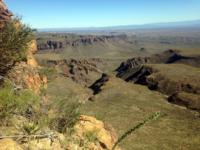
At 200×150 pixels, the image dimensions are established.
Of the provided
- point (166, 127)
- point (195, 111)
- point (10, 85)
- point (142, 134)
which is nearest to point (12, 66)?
point (10, 85)

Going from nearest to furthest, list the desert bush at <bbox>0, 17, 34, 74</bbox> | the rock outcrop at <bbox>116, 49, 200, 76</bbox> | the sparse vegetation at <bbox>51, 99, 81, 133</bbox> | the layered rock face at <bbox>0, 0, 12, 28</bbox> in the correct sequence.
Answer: the sparse vegetation at <bbox>51, 99, 81, 133</bbox> < the desert bush at <bbox>0, 17, 34, 74</bbox> < the layered rock face at <bbox>0, 0, 12, 28</bbox> < the rock outcrop at <bbox>116, 49, 200, 76</bbox>

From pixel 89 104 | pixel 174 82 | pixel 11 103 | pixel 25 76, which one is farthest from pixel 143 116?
pixel 11 103

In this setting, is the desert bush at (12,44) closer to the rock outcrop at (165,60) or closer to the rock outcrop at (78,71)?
the rock outcrop at (78,71)

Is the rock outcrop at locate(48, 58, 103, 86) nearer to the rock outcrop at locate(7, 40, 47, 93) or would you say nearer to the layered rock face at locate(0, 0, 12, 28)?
the layered rock face at locate(0, 0, 12, 28)

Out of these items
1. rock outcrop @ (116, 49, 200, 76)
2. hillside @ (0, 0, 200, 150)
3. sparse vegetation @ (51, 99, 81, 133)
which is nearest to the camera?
hillside @ (0, 0, 200, 150)

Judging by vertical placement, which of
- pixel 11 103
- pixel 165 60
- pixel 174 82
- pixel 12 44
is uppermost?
pixel 12 44

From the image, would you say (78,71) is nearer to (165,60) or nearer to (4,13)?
(165,60)

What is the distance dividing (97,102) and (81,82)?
41698mm

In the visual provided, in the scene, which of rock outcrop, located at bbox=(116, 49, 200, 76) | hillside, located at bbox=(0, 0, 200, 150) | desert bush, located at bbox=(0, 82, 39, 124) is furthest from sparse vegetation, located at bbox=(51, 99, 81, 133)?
rock outcrop, located at bbox=(116, 49, 200, 76)

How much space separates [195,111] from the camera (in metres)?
67.0

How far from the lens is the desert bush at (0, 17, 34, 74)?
16.0 metres

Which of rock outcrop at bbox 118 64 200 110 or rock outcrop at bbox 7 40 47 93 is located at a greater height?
rock outcrop at bbox 7 40 47 93

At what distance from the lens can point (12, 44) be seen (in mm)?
16125

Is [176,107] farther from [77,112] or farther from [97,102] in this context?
[77,112]
